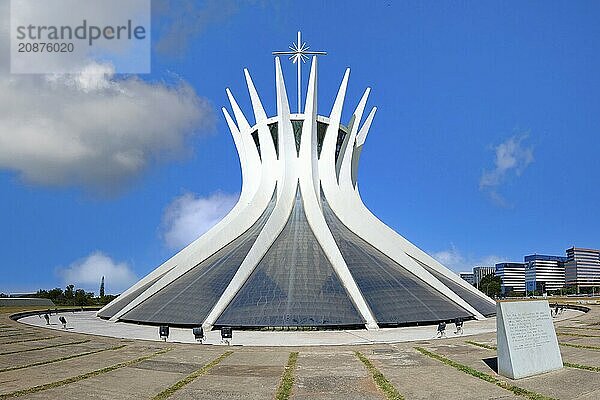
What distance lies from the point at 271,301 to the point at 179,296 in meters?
5.73

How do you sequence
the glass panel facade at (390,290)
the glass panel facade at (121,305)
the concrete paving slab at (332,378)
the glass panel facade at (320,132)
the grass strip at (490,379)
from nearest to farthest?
the grass strip at (490,379)
the concrete paving slab at (332,378)
the glass panel facade at (390,290)
the glass panel facade at (121,305)
the glass panel facade at (320,132)

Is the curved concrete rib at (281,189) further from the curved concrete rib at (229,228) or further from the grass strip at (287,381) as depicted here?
the grass strip at (287,381)

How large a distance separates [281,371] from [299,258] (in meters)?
15.0

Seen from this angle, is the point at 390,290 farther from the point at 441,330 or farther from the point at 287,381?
the point at 287,381

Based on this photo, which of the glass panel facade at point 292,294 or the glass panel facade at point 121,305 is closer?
the glass panel facade at point 292,294

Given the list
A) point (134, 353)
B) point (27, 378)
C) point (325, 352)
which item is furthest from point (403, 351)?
point (27, 378)

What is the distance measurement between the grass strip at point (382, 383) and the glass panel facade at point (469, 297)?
16970 millimetres

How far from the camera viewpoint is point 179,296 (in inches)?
1081

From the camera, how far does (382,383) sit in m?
12.2

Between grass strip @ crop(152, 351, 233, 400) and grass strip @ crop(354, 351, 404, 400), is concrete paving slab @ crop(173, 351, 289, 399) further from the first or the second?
grass strip @ crop(354, 351, 404, 400)

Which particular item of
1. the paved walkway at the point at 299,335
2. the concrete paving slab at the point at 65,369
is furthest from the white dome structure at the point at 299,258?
the concrete paving slab at the point at 65,369

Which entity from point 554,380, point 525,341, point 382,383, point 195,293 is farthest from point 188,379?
point 195,293

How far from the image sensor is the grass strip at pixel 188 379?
1115cm

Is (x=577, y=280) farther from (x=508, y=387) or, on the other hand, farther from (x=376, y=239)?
(x=508, y=387)
